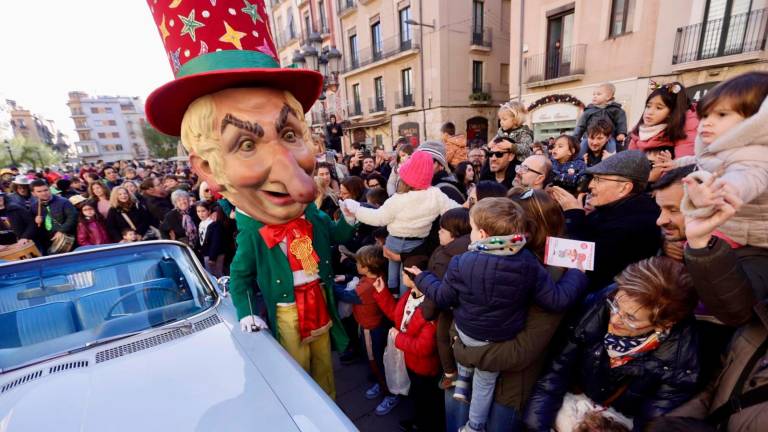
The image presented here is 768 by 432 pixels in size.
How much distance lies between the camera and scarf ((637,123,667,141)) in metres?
2.44

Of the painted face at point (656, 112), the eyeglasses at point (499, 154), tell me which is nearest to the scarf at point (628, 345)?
the painted face at point (656, 112)

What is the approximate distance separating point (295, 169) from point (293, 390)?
95cm

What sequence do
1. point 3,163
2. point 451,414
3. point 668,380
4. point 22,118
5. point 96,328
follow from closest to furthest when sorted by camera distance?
point 668,380 < point 96,328 < point 451,414 < point 3,163 < point 22,118

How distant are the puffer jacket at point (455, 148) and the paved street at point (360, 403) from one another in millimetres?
2722

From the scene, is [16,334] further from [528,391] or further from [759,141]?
[759,141]

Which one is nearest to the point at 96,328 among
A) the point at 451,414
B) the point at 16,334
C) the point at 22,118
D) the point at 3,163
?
the point at 16,334

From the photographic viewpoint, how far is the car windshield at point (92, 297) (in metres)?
1.84

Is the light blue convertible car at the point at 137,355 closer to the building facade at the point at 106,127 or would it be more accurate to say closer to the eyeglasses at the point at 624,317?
the eyeglasses at the point at 624,317

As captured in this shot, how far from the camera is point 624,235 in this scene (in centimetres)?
173

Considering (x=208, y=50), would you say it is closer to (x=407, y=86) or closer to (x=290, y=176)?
(x=290, y=176)

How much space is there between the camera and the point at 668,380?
1343mm

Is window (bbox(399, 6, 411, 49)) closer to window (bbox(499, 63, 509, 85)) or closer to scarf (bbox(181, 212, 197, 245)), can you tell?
window (bbox(499, 63, 509, 85))

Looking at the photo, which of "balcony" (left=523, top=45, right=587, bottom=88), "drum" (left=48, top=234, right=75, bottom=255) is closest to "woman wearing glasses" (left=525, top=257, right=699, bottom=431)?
"drum" (left=48, top=234, right=75, bottom=255)

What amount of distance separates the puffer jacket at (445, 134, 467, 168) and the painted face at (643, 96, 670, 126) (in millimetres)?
2056
